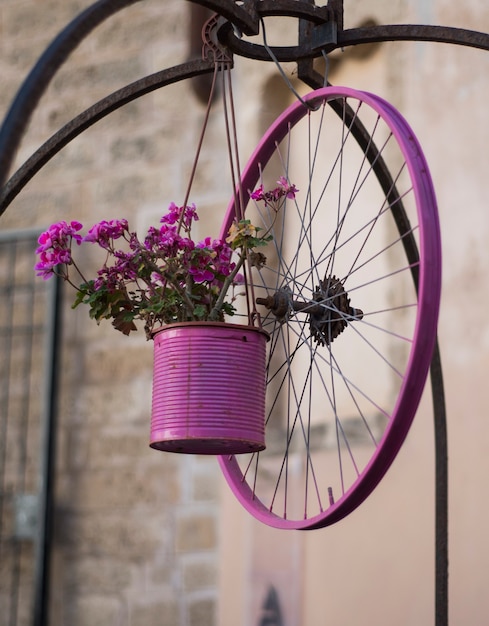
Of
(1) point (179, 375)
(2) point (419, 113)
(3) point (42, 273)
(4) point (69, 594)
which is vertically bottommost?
(4) point (69, 594)

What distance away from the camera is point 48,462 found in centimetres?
604

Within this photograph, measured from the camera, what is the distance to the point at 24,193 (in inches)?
259

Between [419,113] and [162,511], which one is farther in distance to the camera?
[162,511]

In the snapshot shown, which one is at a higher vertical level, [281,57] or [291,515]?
[281,57]

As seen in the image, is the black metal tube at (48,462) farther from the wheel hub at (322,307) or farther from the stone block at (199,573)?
the wheel hub at (322,307)

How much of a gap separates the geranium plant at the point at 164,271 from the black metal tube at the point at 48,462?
10.6 ft

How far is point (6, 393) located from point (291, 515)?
1636mm

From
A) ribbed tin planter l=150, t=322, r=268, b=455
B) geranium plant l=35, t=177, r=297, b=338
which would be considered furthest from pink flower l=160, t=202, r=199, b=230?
ribbed tin planter l=150, t=322, r=268, b=455

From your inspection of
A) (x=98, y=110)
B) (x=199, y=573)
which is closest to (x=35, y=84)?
(x=98, y=110)

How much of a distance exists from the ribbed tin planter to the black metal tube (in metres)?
3.40

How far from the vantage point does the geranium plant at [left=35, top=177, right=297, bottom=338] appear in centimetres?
280

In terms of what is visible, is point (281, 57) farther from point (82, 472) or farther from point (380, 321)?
point (82, 472)

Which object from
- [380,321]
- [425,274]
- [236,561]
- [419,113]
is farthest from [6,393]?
[425,274]

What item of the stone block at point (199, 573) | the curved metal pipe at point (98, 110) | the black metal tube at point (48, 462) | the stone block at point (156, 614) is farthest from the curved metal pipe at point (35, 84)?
the black metal tube at point (48, 462)
